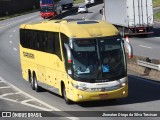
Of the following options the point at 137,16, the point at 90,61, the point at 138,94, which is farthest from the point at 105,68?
the point at 137,16

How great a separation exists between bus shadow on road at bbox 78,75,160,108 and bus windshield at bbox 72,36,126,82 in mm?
1224

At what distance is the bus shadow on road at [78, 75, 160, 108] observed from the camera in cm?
1872

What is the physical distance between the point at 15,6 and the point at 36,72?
8451cm

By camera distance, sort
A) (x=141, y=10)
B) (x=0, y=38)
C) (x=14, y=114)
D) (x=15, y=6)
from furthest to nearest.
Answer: (x=15, y=6), (x=0, y=38), (x=141, y=10), (x=14, y=114)

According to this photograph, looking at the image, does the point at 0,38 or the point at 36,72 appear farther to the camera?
the point at 0,38

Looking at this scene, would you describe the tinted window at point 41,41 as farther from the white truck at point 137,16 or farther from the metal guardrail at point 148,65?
the white truck at point 137,16

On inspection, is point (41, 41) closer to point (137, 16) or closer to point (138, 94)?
point (138, 94)

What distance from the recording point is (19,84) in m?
25.8

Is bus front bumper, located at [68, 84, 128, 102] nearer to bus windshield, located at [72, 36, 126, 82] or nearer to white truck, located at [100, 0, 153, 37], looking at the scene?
bus windshield, located at [72, 36, 126, 82]

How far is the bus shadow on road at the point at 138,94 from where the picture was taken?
61.4ft

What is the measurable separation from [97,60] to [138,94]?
3013 mm

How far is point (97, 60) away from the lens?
18.0 metres

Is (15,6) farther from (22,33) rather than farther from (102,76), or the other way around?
(102,76)

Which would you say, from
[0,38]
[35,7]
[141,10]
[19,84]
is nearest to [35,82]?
[19,84]
